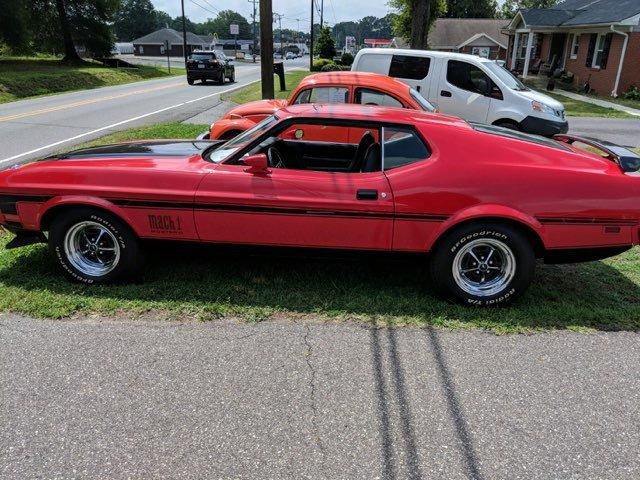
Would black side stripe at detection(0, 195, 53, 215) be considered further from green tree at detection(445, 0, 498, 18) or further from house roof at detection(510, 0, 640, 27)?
green tree at detection(445, 0, 498, 18)

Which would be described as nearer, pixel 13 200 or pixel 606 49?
pixel 13 200

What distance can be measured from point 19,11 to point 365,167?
36.9m

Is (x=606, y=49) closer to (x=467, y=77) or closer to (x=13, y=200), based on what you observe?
(x=467, y=77)

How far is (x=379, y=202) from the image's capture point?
151 inches

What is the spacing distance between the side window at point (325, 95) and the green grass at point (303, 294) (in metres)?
3.43

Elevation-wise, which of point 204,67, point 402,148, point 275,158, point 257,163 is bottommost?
point 204,67

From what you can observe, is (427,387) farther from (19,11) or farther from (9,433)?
(19,11)

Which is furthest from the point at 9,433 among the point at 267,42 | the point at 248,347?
the point at 267,42

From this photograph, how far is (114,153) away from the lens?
452 centimetres

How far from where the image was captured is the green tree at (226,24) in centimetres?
15538

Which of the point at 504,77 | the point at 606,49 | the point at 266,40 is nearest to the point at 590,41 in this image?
the point at 606,49

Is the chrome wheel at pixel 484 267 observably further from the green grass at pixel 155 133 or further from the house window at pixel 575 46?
the house window at pixel 575 46

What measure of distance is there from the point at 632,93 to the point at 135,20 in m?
122

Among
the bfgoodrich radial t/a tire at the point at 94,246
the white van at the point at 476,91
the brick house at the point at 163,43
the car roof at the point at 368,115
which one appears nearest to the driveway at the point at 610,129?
the white van at the point at 476,91
